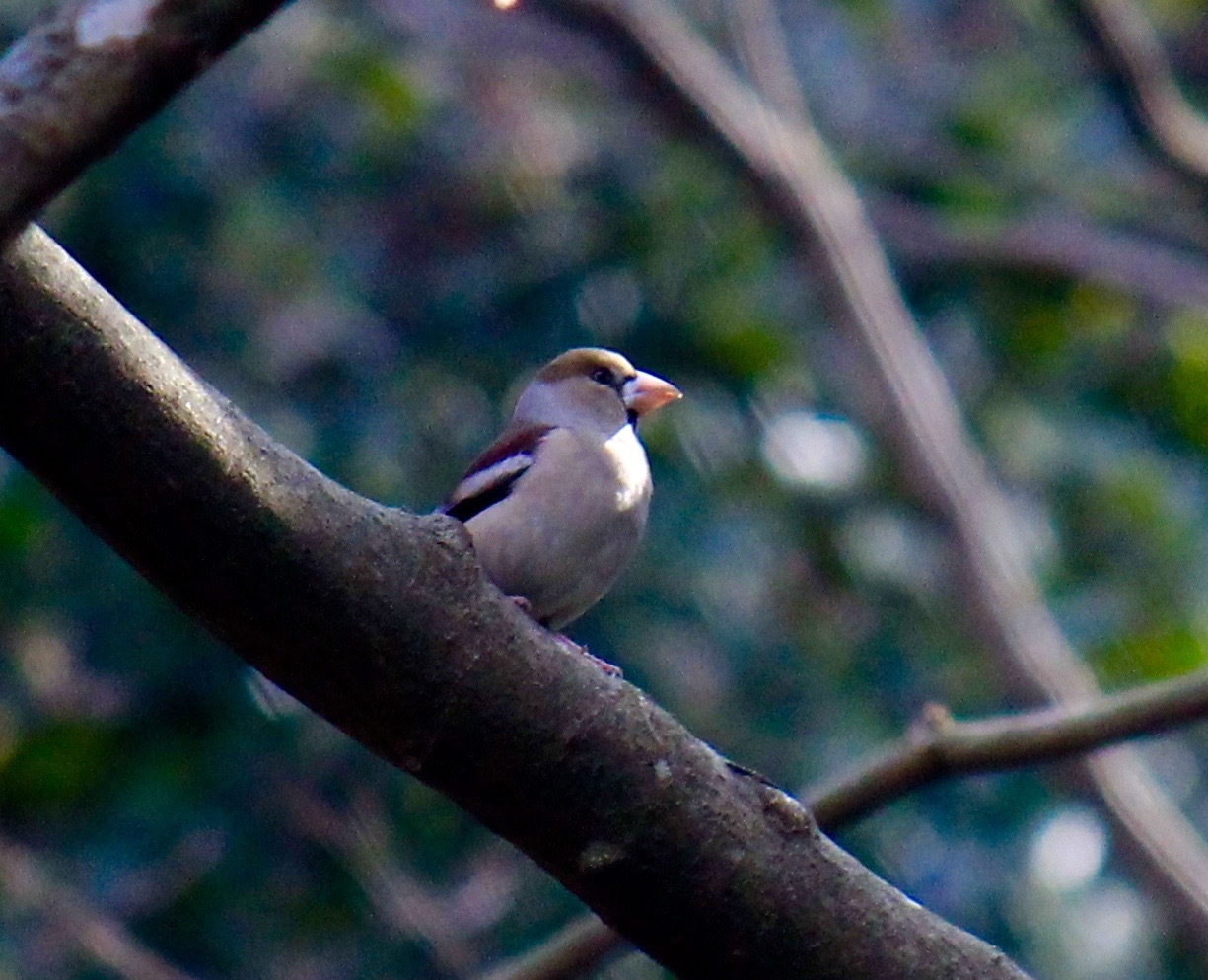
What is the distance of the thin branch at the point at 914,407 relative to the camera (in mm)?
5227

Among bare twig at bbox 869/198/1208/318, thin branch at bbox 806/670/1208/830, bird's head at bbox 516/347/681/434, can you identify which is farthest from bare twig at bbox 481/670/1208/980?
bare twig at bbox 869/198/1208/318

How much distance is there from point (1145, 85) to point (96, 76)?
523 centimetres

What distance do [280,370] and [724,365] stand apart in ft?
4.87

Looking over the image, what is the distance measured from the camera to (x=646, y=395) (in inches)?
187

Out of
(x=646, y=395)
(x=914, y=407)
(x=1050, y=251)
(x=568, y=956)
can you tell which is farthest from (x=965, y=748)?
(x=1050, y=251)

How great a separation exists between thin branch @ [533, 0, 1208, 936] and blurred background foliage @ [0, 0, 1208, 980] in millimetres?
196

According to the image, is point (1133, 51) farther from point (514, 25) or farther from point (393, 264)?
point (514, 25)

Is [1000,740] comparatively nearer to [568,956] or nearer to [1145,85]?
[568,956]

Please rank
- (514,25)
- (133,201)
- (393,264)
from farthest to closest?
(514,25)
(393,264)
(133,201)

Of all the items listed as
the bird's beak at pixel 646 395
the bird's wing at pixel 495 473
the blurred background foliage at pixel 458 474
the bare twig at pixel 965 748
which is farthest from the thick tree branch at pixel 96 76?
the blurred background foliage at pixel 458 474

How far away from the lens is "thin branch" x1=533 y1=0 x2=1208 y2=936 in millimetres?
5227

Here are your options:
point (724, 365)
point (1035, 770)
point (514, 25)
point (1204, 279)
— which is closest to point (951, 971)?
point (1035, 770)

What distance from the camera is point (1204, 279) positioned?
25.8 feet

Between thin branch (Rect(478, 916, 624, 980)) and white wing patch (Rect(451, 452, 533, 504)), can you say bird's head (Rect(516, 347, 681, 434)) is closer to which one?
white wing patch (Rect(451, 452, 533, 504))
